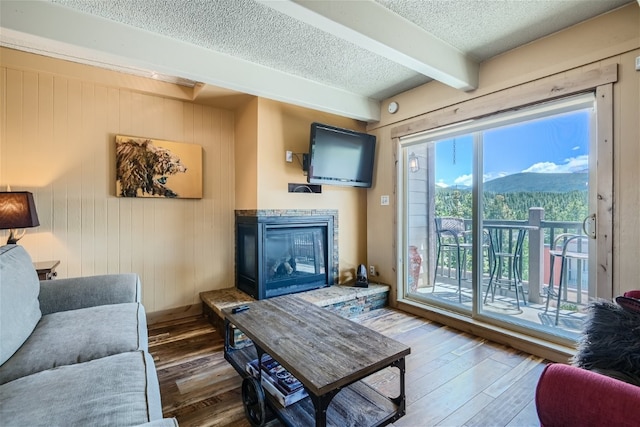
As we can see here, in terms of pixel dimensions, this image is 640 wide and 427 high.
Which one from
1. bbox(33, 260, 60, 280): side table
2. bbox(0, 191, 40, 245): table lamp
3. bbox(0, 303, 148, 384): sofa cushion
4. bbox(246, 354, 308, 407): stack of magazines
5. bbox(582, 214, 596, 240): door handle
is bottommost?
bbox(246, 354, 308, 407): stack of magazines

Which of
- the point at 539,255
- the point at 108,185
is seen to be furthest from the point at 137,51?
the point at 539,255

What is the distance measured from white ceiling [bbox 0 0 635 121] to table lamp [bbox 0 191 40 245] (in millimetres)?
1082

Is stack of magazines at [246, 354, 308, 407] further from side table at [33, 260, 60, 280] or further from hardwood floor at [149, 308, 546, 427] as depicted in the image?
side table at [33, 260, 60, 280]

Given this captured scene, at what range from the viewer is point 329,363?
51.0 inches

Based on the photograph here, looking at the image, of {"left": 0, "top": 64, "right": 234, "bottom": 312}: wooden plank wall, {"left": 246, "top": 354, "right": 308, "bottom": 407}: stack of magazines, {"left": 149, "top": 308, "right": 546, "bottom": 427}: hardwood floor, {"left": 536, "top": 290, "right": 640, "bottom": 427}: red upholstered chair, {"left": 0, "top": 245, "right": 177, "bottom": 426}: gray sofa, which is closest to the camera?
{"left": 536, "top": 290, "right": 640, "bottom": 427}: red upholstered chair

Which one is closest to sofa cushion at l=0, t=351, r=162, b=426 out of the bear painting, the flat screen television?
the bear painting

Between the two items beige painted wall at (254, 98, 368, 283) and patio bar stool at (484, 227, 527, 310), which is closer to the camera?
patio bar stool at (484, 227, 527, 310)

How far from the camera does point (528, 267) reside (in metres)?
2.60

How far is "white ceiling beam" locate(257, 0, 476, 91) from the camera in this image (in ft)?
5.38

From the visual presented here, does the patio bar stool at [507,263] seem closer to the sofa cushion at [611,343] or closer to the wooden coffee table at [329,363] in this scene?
the sofa cushion at [611,343]

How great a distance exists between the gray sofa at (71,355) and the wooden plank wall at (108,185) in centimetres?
87

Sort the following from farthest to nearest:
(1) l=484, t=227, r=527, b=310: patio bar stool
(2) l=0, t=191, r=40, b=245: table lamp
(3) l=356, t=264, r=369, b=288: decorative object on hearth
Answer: (3) l=356, t=264, r=369, b=288: decorative object on hearth
(1) l=484, t=227, r=527, b=310: patio bar stool
(2) l=0, t=191, r=40, b=245: table lamp

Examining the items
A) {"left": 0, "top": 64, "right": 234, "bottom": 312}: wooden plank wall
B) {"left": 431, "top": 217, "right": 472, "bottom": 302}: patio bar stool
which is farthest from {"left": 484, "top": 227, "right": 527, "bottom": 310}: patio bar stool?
{"left": 0, "top": 64, "right": 234, "bottom": 312}: wooden plank wall

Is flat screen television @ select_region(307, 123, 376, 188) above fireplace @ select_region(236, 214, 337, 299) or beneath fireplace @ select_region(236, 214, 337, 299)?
above
